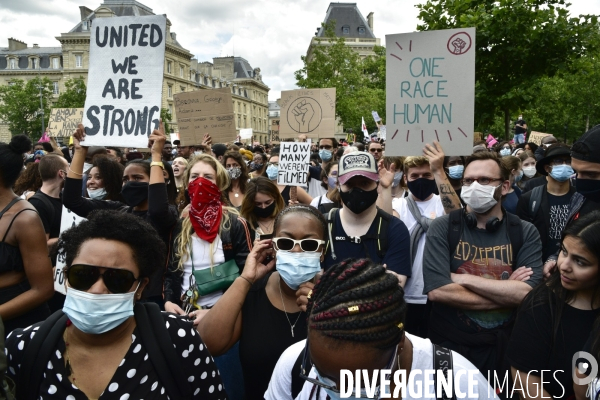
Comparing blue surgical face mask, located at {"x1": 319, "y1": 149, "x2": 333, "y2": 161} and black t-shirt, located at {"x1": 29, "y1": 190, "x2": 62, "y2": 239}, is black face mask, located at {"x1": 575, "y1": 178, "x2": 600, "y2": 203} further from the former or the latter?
blue surgical face mask, located at {"x1": 319, "y1": 149, "x2": 333, "y2": 161}

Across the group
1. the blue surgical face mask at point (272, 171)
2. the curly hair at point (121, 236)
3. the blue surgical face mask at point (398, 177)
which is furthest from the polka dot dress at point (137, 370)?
the blue surgical face mask at point (272, 171)

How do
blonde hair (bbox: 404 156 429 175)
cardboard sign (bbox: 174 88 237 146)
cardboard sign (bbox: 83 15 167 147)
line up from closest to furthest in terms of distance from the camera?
1. cardboard sign (bbox: 83 15 167 147)
2. blonde hair (bbox: 404 156 429 175)
3. cardboard sign (bbox: 174 88 237 146)

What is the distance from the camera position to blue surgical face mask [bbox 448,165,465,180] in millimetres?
4848

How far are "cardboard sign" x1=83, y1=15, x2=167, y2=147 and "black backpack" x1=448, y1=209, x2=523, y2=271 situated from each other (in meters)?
2.56

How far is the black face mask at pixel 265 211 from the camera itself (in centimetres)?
446

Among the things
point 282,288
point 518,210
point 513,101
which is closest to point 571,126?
point 513,101

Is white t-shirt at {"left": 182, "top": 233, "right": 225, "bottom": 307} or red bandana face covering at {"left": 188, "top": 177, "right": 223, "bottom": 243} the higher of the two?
red bandana face covering at {"left": 188, "top": 177, "right": 223, "bottom": 243}

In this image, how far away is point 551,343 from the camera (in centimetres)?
227

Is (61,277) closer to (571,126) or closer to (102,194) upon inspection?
(102,194)

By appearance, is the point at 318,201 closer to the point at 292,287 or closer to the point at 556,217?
the point at 556,217

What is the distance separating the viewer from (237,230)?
3.52 metres

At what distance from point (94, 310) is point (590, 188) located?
2.99 metres

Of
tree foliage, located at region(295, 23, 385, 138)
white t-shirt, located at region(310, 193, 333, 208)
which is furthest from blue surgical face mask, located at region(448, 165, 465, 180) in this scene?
tree foliage, located at region(295, 23, 385, 138)

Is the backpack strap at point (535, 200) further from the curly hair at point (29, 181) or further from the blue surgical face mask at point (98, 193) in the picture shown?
the curly hair at point (29, 181)
